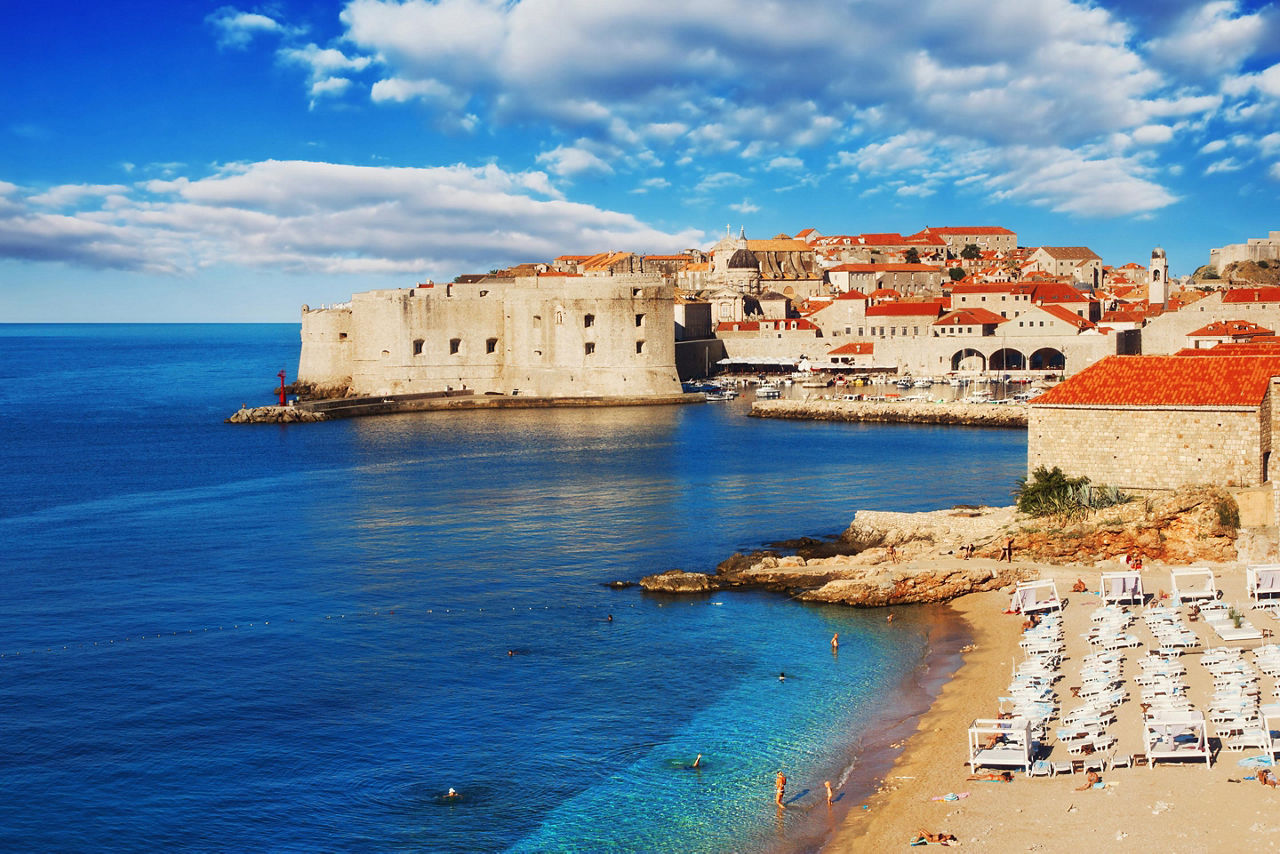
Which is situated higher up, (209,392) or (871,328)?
(871,328)

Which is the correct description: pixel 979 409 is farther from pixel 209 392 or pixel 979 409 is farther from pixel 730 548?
pixel 209 392

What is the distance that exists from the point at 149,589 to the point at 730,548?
402 inches

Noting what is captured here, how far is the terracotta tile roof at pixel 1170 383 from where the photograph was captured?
55.0ft

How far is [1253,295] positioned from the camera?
157 ft

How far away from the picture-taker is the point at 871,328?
199 ft

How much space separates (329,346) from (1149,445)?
4158 centimetres

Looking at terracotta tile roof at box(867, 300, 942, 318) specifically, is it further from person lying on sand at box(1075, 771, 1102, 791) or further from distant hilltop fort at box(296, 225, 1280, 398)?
person lying on sand at box(1075, 771, 1102, 791)

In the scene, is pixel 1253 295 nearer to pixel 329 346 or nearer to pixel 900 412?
pixel 900 412

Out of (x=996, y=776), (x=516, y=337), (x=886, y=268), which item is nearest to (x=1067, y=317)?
(x=516, y=337)

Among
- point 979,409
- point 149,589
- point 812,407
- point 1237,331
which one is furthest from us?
point 812,407

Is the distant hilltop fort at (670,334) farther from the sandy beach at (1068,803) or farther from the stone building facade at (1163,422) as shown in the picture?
the sandy beach at (1068,803)

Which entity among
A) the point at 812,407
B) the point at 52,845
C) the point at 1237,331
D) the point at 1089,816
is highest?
the point at 1237,331

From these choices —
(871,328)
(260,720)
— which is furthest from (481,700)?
(871,328)

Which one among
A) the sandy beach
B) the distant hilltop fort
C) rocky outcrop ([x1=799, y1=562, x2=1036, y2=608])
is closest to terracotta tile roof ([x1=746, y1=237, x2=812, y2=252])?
the distant hilltop fort
